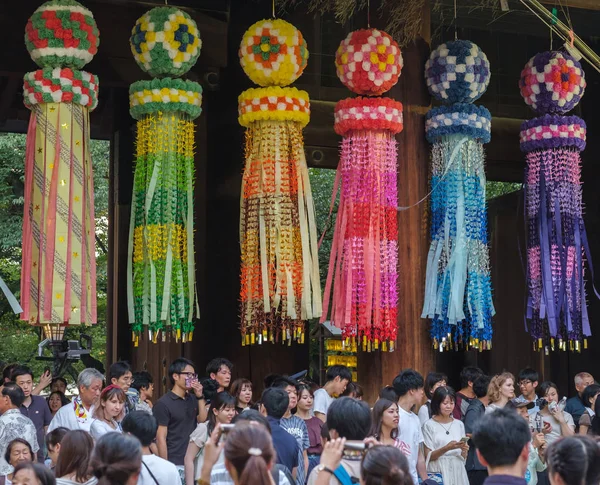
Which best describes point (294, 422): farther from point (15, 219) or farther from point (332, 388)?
point (15, 219)

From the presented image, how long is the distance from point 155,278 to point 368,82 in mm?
1821

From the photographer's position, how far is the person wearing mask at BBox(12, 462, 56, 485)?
339cm

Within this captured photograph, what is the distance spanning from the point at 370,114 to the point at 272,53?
2.37 ft

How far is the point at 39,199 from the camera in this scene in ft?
21.4

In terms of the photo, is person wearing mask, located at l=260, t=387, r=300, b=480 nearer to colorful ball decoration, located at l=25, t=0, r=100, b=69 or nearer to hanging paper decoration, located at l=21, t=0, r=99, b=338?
hanging paper decoration, located at l=21, t=0, r=99, b=338

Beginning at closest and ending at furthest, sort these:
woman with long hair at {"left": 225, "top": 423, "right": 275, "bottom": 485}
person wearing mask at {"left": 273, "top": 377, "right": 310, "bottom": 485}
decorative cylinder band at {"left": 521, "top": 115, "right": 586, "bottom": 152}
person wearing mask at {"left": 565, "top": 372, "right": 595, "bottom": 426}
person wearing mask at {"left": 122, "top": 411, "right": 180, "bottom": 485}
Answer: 1. woman with long hair at {"left": 225, "top": 423, "right": 275, "bottom": 485}
2. person wearing mask at {"left": 122, "top": 411, "right": 180, "bottom": 485}
3. person wearing mask at {"left": 273, "top": 377, "right": 310, "bottom": 485}
4. person wearing mask at {"left": 565, "top": 372, "right": 595, "bottom": 426}
5. decorative cylinder band at {"left": 521, "top": 115, "right": 586, "bottom": 152}

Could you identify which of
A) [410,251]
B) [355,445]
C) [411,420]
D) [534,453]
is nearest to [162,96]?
[410,251]

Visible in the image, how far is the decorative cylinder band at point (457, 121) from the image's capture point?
7254 millimetres

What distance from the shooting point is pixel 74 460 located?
3.85 meters

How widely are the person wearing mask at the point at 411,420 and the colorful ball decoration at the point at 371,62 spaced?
1.97m

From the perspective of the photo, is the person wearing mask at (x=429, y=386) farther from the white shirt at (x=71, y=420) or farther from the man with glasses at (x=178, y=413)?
the white shirt at (x=71, y=420)

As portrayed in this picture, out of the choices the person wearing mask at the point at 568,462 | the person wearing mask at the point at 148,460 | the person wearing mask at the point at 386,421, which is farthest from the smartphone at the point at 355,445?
the person wearing mask at the point at 386,421

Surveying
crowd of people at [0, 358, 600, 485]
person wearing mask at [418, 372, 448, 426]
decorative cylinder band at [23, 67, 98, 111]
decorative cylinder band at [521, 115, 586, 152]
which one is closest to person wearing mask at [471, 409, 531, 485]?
crowd of people at [0, 358, 600, 485]

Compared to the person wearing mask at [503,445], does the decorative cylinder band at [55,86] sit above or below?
above
